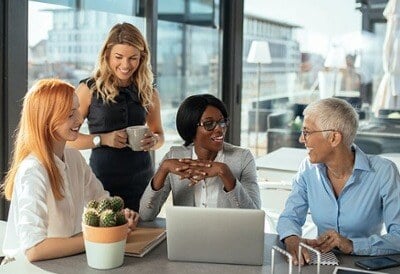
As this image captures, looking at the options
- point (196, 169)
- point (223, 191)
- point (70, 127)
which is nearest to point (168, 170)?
point (196, 169)

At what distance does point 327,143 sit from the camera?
2037 millimetres

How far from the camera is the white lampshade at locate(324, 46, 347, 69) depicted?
4.56 metres

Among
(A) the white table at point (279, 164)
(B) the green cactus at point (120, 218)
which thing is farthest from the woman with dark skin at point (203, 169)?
(A) the white table at point (279, 164)

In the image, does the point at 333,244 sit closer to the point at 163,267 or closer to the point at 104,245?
the point at 163,267

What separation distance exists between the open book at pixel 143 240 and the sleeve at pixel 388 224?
65 cm

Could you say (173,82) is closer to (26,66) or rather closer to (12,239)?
(26,66)

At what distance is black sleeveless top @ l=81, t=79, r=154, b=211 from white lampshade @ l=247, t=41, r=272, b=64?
7.60 ft

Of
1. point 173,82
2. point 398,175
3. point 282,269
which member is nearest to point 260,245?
point 282,269

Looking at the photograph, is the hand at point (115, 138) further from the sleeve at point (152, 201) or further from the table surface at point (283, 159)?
the table surface at point (283, 159)

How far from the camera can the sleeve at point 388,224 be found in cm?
184

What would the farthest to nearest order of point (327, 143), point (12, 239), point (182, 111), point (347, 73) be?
point (347, 73) → point (182, 111) → point (327, 143) → point (12, 239)

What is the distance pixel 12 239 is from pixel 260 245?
2.59ft

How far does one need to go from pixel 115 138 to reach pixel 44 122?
0.59 meters

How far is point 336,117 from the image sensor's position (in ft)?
6.68
